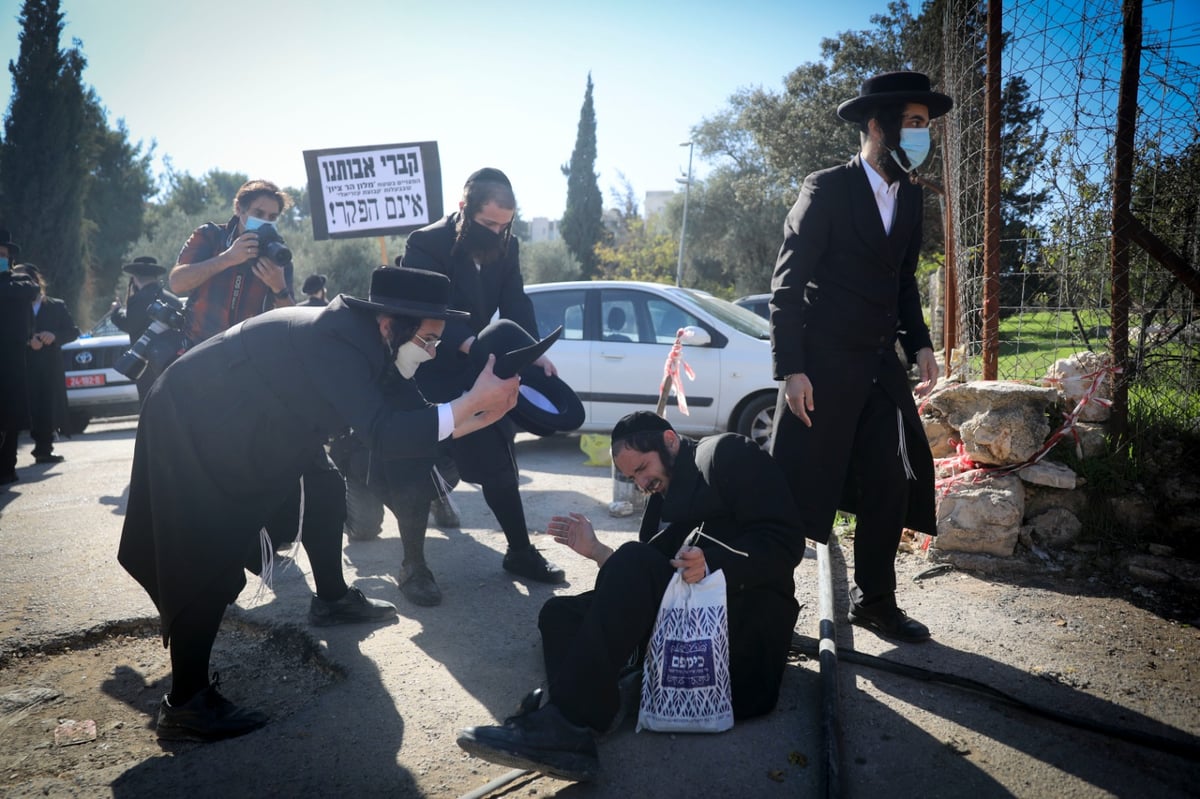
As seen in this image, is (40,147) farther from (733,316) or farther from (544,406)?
(544,406)

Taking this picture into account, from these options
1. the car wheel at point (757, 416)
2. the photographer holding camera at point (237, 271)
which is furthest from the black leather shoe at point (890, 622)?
the car wheel at point (757, 416)

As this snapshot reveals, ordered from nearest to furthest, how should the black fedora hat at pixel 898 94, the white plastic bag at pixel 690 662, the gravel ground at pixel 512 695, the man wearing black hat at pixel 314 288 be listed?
the gravel ground at pixel 512 695, the white plastic bag at pixel 690 662, the black fedora hat at pixel 898 94, the man wearing black hat at pixel 314 288

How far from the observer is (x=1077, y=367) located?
4910 mm

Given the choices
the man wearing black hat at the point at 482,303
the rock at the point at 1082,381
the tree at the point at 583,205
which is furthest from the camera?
A: the tree at the point at 583,205

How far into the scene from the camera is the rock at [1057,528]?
4461 mm

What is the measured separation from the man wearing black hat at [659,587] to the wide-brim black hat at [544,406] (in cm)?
73

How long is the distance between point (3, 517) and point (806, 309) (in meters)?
6.03

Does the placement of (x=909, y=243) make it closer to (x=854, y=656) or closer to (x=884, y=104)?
(x=884, y=104)

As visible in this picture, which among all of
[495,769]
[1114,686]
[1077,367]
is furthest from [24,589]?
[1077,367]

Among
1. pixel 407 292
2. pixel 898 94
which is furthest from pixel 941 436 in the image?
pixel 407 292

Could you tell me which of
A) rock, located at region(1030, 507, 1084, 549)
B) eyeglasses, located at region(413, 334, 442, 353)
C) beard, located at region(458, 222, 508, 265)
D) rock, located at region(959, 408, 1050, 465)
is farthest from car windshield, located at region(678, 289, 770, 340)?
eyeglasses, located at region(413, 334, 442, 353)

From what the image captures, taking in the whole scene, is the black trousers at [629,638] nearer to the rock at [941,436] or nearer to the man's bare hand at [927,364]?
the man's bare hand at [927,364]

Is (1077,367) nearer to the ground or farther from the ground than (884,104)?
nearer to the ground

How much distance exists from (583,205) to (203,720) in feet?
125
